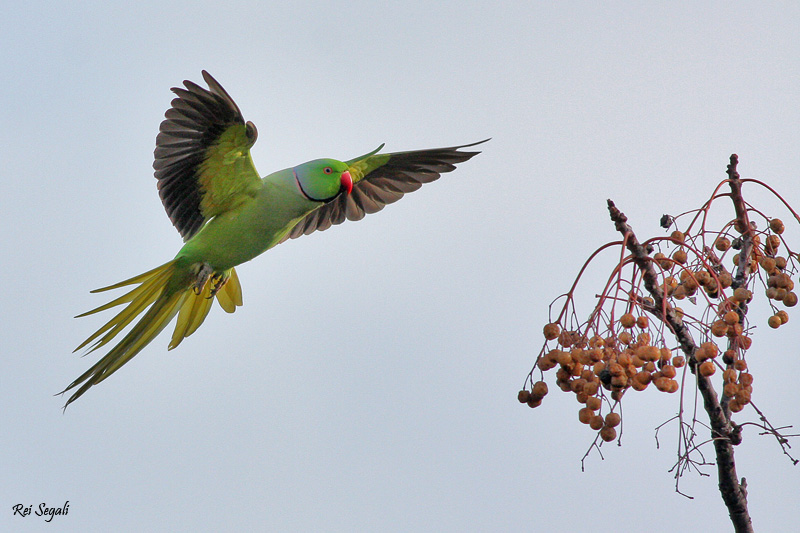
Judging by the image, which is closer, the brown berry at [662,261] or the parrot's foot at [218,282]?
the brown berry at [662,261]

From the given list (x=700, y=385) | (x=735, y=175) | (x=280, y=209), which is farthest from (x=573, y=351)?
(x=280, y=209)

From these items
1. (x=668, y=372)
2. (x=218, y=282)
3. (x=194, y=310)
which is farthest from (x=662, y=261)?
(x=194, y=310)

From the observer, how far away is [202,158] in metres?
4.88

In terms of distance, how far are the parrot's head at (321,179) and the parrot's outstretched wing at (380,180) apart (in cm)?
52

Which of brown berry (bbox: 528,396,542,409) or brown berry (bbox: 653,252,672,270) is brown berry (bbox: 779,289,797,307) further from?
brown berry (bbox: 528,396,542,409)

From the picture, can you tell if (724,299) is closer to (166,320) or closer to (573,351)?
(573,351)

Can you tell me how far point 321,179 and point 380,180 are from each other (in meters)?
1.17

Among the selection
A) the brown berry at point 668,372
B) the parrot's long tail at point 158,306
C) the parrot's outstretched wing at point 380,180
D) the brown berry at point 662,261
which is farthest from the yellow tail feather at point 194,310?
the brown berry at point 668,372

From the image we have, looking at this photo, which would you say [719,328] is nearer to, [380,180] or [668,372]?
[668,372]

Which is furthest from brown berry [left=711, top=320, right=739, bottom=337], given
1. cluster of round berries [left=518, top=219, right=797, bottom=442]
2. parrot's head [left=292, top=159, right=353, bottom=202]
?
parrot's head [left=292, top=159, right=353, bottom=202]

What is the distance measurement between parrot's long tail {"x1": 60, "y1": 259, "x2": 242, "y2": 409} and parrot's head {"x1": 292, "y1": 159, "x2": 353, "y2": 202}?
2.69ft

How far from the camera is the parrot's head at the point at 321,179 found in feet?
15.9

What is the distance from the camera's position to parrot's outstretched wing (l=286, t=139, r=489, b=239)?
5652 mm

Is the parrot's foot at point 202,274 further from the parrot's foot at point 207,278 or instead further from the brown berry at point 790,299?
the brown berry at point 790,299
